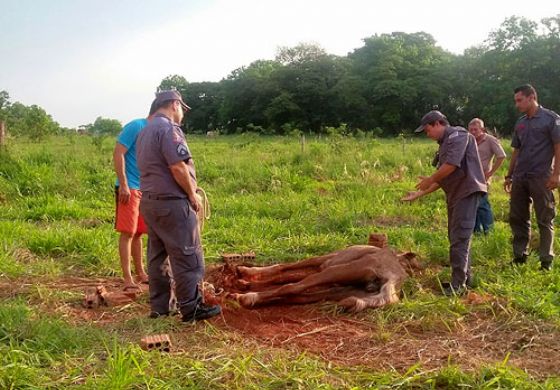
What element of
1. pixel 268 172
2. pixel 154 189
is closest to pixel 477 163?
pixel 154 189

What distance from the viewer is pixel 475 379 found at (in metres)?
3.12

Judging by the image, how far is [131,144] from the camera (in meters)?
4.95

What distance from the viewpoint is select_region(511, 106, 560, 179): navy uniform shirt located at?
5.62 m

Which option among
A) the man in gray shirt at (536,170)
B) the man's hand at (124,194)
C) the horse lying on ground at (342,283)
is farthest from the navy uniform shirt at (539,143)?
the man's hand at (124,194)

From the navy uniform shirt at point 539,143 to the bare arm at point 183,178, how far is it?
11.8ft

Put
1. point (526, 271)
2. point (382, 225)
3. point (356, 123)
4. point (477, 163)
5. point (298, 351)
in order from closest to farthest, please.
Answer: point (298, 351) < point (477, 163) < point (526, 271) < point (382, 225) < point (356, 123)

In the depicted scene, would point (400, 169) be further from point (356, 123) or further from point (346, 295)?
point (356, 123)

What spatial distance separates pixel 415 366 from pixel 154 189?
2196 millimetres

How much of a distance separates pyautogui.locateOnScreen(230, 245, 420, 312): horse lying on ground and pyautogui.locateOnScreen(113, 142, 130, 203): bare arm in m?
1.30

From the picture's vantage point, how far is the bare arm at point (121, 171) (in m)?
4.91

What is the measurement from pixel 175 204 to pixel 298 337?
131 centimetres

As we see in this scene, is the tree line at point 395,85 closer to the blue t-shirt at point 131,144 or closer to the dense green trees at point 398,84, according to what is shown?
the dense green trees at point 398,84

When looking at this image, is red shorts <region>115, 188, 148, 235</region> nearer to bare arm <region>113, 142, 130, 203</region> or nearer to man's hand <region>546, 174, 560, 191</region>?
bare arm <region>113, 142, 130, 203</region>

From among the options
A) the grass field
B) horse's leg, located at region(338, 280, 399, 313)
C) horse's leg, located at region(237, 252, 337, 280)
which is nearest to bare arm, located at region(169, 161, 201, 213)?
the grass field
